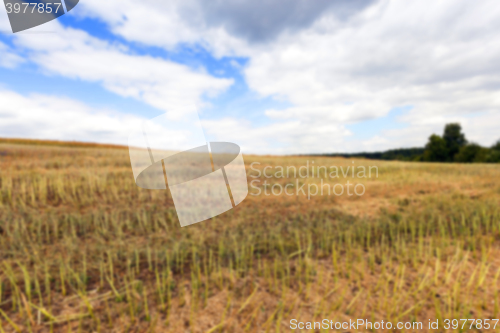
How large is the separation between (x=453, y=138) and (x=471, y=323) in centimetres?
7257

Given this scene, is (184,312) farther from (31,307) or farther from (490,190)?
(490,190)

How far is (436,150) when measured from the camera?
59094 mm

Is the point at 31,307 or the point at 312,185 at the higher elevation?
the point at 312,185

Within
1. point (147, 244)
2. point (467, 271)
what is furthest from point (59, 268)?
point (467, 271)

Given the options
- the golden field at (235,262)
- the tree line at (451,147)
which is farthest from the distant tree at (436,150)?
the golden field at (235,262)

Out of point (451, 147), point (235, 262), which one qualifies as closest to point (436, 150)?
point (451, 147)

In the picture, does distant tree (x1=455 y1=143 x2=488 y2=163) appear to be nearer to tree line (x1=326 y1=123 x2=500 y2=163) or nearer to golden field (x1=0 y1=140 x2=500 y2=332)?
tree line (x1=326 y1=123 x2=500 y2=163)

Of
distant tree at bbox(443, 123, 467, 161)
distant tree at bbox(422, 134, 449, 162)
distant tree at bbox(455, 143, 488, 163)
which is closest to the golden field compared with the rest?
distant tree at bbox(455, 143, 488, 163)

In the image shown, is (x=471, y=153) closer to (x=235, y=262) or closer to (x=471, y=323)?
(x=471, y=323)

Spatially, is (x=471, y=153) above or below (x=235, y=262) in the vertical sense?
above

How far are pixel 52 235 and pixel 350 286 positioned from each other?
5788 millimetres

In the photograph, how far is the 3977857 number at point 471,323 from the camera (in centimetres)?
309

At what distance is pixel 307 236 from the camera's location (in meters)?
5.71

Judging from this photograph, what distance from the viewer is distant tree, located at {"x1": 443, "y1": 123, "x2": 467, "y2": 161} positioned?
193 feet
